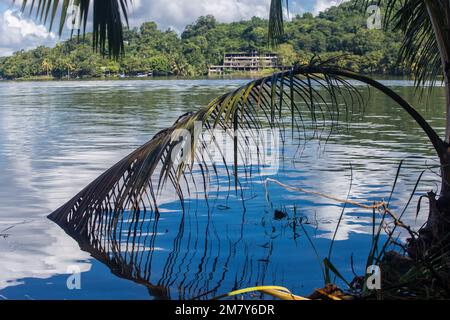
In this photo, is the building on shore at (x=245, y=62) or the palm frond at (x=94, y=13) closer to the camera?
the palm frond at (x=94, y=13)

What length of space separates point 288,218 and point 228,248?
138 centimetres

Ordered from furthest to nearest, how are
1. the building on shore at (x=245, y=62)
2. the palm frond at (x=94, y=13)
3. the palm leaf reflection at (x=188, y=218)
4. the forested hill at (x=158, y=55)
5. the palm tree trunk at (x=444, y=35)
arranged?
the forested hill at (x=158, y=55)
the building on shore at (x=245, y=62)
the palm tree trunk at (x=444, y=35)
the palm leaf reflection at (x=188, y=218)
the palm frond at (x=94, y=13)

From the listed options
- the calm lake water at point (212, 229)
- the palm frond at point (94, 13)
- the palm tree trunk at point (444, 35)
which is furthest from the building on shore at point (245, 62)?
the palm frond at point (94, 13)

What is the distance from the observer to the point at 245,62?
92.8 meters

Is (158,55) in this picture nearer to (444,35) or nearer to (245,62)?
(245,62)

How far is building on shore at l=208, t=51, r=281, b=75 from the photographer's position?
7981cm

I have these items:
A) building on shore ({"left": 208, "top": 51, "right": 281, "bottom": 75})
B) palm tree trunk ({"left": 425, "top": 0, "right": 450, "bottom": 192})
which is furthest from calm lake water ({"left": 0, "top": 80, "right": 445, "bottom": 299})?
building on shore ({"left": 208, "top": 51, "right": 281, "bottom": 75})

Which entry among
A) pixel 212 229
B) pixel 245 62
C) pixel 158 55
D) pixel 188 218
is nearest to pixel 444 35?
pixel 212 229

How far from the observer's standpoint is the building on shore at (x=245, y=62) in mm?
79812

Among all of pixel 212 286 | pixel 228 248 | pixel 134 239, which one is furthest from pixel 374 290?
pixel 134 239

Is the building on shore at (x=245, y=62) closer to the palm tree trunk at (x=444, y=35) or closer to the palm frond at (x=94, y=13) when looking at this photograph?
the palm tree trunk at (x=444, y=35)

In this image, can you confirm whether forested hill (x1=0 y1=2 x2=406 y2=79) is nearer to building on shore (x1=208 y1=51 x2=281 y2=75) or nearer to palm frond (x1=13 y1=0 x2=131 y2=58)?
building on shore (x1=208 y1=51 x2=281 y2=75)
